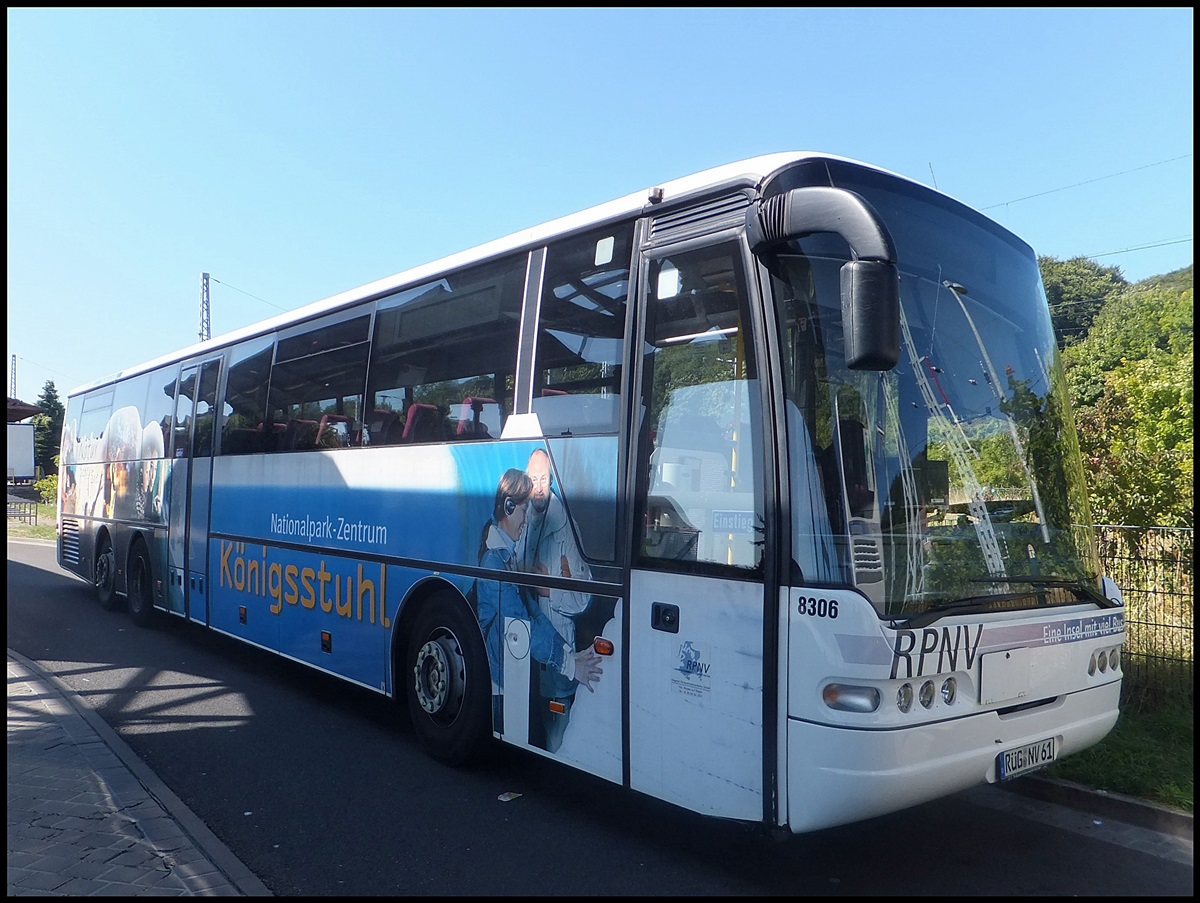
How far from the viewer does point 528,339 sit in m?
5.87

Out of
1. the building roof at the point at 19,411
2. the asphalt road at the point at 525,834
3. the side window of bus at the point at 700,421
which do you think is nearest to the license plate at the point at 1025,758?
the asphalt road at the point at 525,834

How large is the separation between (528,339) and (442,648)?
219cm

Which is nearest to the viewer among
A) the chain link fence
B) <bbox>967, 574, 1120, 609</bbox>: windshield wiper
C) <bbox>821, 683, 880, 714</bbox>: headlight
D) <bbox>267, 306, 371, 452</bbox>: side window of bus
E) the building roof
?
<bbox>821, 683, 880, 714</bbox>: headlight

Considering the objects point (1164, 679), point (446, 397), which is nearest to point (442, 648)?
point (446, 397)

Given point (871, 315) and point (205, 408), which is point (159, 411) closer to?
point (205, 408)

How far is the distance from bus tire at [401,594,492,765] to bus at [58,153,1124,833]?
26 millimetres

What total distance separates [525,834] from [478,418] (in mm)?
2551

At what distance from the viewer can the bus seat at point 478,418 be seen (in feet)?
19.9

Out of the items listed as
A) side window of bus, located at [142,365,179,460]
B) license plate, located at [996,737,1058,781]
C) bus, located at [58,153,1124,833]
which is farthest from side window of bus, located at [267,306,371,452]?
license plate, located at [996,737,1058,781]

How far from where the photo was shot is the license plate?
14.3ft

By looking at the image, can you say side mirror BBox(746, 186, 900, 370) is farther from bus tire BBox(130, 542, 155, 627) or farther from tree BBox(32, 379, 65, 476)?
tree BBox(32, 379, 65, 476)

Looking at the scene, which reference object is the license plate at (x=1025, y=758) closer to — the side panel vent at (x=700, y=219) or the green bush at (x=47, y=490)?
the side panel vent at (x=700, y=219)

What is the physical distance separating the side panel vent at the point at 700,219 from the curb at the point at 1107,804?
3.83 metres

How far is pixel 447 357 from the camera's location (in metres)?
6.62
